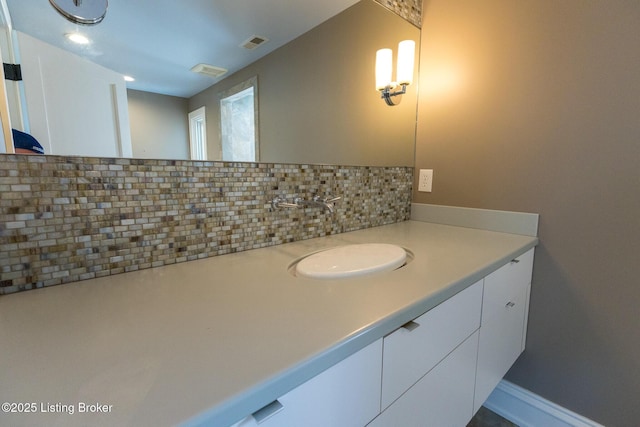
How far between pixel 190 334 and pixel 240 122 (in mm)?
693

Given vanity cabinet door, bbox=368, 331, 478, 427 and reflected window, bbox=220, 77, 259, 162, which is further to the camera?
reflected window, bbox=220, 77, 259, 162

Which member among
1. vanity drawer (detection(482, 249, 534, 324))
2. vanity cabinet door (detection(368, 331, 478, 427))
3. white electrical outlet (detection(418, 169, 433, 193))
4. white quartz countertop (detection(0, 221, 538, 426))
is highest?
white electrical outlet (detection(418, 169, 433, 193))

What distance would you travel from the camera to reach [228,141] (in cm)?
89

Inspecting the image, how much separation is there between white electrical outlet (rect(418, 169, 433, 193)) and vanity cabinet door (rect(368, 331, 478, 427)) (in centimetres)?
85

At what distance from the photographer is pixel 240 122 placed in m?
0.94

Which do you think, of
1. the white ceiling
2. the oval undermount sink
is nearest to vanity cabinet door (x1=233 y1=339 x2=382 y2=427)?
the oval undermount sink

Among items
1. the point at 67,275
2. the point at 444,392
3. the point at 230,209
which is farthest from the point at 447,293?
the point at 67,275

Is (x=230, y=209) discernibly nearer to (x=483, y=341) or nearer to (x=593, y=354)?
(x=483, y=341)

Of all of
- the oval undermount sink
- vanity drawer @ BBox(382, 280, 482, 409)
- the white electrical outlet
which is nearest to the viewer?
vanity drawer @ BBox(382, 280, 482, 409)

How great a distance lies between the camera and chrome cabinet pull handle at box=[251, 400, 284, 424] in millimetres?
369

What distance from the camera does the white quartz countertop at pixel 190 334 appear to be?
1.06 ft

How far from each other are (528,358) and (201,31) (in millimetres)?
1790

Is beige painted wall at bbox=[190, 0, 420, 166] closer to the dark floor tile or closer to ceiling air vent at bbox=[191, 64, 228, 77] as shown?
ceiling air vent at bbox=[191, 64, 228, 77]

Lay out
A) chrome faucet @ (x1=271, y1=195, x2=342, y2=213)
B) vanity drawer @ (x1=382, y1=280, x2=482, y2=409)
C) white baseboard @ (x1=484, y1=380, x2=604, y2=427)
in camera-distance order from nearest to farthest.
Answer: vanity drawer @ (x1=382, y1=280, x2=482, y2=409) < chrome faucet @ (x1=271, y1=195, x2=342, y2=213) < white baseboard @ (x1=484, y1=380, x2=604, y2=427)
